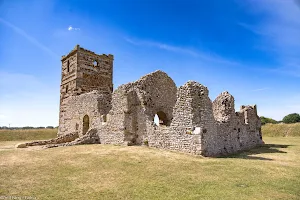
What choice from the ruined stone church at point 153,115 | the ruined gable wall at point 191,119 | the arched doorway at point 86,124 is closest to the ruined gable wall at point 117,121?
the ruined stone church at point 153,115

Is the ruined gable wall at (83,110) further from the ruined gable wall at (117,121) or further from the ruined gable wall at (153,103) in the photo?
the ruined gable wall at (153,103)

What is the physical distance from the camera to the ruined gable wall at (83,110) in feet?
59.5

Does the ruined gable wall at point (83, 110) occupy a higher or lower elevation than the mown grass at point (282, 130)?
higher

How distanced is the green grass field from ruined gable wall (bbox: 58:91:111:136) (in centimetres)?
822

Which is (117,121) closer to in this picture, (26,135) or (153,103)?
(153,103)

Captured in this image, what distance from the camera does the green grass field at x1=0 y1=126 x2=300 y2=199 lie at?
5633 mm

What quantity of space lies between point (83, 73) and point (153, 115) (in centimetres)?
1120

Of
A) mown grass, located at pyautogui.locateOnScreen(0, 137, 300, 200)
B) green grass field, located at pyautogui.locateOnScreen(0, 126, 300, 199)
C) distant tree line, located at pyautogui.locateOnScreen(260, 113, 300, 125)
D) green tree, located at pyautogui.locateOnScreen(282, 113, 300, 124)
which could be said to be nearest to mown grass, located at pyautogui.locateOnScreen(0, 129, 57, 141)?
green grass field, located at pyautogui.locateOnScreen(0, 126, 300, 199)

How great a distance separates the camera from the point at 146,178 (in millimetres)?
6957

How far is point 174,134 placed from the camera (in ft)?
38.4

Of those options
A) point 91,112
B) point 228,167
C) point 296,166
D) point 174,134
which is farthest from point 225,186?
point 91,112

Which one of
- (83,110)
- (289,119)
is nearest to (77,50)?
(83,110)

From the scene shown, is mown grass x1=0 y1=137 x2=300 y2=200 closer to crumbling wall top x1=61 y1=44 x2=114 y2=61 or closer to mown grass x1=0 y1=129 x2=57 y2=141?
crumbling wall top x1=61 y1=44 x2=114 y2=61

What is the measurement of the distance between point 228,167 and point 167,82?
10051mm
